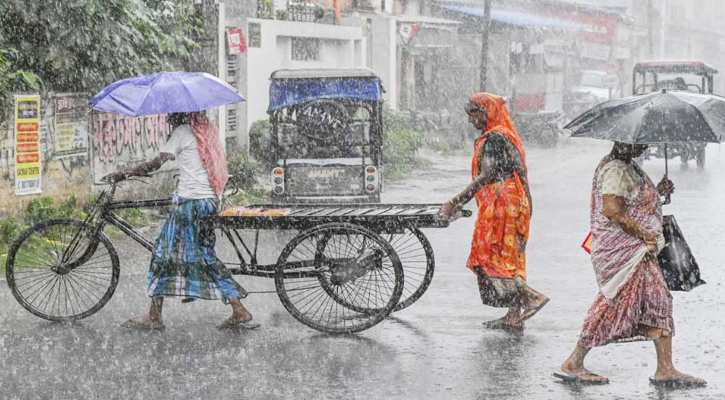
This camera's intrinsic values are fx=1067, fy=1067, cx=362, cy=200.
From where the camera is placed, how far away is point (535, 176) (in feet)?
71.7

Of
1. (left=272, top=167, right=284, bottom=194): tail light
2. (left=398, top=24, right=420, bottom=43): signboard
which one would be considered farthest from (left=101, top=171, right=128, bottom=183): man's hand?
(left=398, top=24, right=420, bottom=43): signboard

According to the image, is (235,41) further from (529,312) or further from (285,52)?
(529,312)

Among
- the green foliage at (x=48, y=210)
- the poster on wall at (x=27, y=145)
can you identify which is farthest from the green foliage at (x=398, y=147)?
the poster on wall at (x=27, y=145)

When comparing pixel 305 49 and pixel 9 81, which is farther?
pixel 305 49

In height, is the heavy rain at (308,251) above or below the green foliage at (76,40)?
below

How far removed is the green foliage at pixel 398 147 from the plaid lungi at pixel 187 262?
43.5 feet

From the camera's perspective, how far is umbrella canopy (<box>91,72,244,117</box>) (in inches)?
289

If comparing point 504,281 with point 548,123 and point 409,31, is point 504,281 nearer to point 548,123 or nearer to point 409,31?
point 409,31

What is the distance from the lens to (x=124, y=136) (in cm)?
1430

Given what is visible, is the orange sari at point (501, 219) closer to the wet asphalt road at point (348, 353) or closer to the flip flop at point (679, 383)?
the wet asphalt road at point (348, 353)

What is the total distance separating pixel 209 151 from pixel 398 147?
15003 millimetres

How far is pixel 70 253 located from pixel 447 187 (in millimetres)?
12267

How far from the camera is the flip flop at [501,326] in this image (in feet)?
24.7

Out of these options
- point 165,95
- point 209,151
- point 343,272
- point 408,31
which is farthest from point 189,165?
point 408,31
